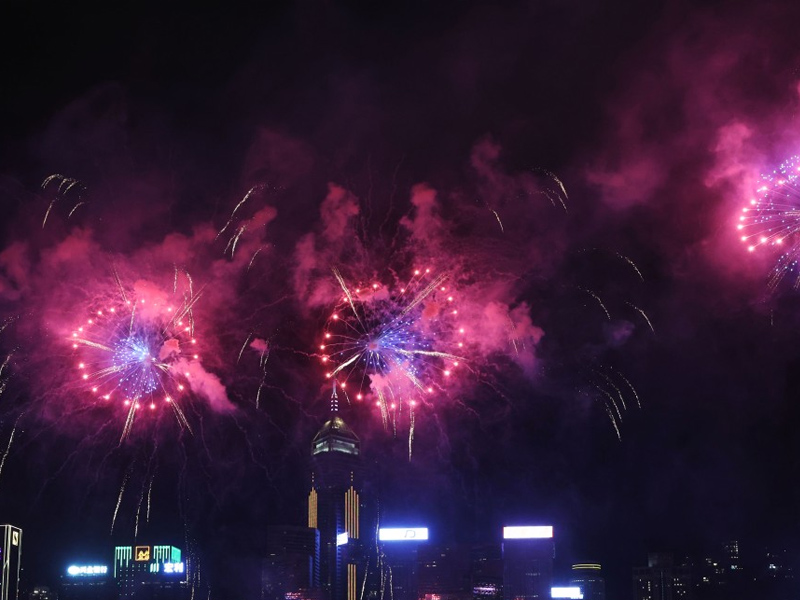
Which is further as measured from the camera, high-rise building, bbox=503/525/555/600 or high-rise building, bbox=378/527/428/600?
high-rise building, bbox=378/527/428/600

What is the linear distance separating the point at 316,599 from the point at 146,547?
29353 millimetres

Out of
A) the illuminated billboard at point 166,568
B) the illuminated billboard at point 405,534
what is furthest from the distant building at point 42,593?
the illuminated billboard at point 405,534

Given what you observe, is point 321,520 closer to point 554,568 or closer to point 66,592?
point 554,568

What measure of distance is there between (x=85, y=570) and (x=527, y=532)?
58.6 m

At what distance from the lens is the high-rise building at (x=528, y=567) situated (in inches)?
5694

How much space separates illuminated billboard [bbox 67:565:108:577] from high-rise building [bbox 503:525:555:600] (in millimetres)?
55716

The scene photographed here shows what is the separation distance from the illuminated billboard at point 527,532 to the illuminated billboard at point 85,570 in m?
53.5

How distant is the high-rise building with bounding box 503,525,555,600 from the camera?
145 m

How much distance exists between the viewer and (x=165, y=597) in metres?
129

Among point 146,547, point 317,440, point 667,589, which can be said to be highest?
point 317,440

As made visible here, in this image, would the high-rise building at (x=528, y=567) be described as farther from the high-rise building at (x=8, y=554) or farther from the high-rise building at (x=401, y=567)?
the high-rise building at (x=8, y=554)

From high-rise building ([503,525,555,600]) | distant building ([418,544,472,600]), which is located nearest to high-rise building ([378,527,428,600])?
distant building ([418,544,472,600])

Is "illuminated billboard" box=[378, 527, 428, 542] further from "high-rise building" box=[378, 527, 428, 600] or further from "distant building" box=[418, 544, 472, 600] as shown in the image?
"distant building" box=[418, 544, 472, 600]

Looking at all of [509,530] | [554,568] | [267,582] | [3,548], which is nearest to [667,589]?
[554,568]
